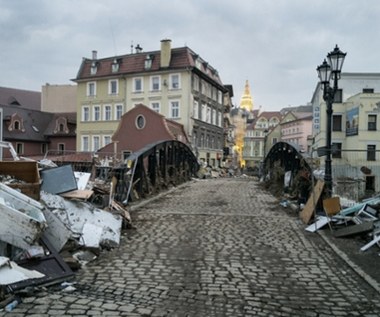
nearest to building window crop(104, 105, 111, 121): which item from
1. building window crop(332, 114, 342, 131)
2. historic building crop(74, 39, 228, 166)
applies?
historic building crop(74, 39, 228, 166)

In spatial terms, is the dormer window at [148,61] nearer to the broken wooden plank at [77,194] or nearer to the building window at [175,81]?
the building window at [175,81]

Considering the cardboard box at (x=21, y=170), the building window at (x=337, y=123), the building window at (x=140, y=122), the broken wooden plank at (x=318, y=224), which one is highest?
the building window at (x=337, y=123)

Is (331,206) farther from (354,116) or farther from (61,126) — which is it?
(61,126)

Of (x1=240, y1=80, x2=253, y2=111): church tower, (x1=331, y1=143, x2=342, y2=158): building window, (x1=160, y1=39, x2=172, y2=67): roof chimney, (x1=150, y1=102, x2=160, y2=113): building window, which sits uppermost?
(x1=240, y1=80, x2=253, y2=111): church tower

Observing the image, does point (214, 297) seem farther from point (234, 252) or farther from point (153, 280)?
point (234, 252)

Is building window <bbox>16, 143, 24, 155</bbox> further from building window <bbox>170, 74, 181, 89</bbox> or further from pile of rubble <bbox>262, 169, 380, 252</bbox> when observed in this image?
pile of rubble <bbox>262, 169, 380, 252</bbox>

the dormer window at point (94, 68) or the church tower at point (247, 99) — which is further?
the church tower at point (247, 99)

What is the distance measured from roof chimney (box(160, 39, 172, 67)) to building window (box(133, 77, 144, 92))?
3.36 m

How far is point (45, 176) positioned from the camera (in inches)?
366

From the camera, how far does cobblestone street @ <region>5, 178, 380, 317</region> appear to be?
477 cm

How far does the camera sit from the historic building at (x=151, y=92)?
45.4m

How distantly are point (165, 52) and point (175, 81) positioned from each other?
3.59 meters

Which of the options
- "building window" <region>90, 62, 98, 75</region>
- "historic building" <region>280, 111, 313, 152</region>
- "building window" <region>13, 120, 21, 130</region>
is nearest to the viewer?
"building window" <region>90, 62, 98, 75</region>

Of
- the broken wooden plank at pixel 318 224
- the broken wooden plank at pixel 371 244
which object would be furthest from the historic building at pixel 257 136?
the broken wooden plank at pixel 371 244
